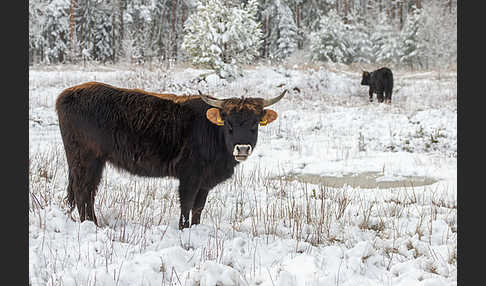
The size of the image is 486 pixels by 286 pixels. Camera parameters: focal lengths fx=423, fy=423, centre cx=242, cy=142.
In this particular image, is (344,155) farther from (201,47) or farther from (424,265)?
(201,47)

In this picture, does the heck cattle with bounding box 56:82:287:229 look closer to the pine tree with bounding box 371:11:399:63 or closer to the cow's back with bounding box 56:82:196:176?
the cow's back with bounding box 56:82:196:176

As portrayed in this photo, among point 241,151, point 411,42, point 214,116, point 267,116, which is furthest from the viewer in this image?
point 411,42

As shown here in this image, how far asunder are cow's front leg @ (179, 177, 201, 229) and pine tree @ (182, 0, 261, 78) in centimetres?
1493

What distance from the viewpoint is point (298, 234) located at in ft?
15.4

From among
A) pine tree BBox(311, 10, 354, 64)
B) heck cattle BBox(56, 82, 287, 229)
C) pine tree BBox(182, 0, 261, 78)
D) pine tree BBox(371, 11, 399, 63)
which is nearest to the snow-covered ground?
heck cattle BBox(56, 82, 287, 229)

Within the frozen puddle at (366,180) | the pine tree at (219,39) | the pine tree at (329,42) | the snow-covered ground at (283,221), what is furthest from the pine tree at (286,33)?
the frozen puddle at (366,180)

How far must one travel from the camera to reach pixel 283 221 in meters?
5.15

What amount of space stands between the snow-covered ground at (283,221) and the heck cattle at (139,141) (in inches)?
16.6

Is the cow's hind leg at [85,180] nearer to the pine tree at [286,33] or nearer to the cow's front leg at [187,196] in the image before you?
the cow's front leg at [187,196]

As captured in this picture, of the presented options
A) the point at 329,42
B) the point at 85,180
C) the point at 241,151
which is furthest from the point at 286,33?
the point at 241,151

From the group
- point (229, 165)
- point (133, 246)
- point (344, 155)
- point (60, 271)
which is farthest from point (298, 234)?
point (344, 155)

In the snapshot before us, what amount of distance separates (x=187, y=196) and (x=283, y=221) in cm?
123

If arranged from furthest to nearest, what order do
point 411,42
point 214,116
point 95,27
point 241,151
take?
point 95,27 → point 411,42 → point 214,116 → point 241,151

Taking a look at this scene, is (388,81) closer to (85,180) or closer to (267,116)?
(267,116)
